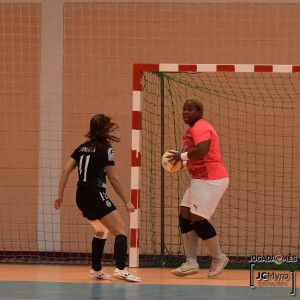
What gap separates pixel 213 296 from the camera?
854 centimetres

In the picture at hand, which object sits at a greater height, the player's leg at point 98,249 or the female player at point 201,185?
the female player at point 201,185

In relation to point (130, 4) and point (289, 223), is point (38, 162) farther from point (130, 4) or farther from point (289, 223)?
point (289, 223)

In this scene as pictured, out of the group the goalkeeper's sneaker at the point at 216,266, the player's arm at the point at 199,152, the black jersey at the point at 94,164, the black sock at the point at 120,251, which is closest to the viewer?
the black sock at the point at 120,251

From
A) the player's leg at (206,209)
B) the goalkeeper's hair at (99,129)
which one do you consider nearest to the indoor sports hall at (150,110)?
the player's leg at (206,209)

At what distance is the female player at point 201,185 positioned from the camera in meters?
10.1

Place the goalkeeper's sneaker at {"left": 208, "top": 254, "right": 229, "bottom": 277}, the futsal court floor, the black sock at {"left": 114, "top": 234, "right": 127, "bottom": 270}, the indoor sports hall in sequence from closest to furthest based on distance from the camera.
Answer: the futsal court floor, the black sock at {"left": 114, "top": 234, "right": 127, "bottom": 270}, the goalkeeper's sneaker at {"left": 208, "top": 254, "right": 229, "bottom": 277}, the indoor sports hall

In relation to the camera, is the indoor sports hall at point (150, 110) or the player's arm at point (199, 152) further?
the indoor sports hall at point (150, 110)

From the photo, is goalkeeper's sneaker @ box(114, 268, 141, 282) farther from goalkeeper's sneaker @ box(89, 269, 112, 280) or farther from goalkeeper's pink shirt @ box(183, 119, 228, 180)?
goalkeeper's pink shirt @ box(183, 119, 228, 180)

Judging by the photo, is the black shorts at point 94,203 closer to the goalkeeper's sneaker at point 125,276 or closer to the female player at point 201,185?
the goalkeeper's sneaker at point 125,276

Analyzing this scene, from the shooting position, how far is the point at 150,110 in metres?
13.4

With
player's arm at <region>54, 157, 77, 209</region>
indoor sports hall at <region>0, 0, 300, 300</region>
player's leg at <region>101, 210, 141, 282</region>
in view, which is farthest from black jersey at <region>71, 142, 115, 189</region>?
→ indoor sports hall at <region>0, 0, 300, 300</region>

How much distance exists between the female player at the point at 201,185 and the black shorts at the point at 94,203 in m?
0.99

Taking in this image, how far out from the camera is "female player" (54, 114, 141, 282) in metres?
9.67

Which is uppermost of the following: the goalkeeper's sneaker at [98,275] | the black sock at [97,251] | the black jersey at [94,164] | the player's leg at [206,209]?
the black jersey at [94,164]
